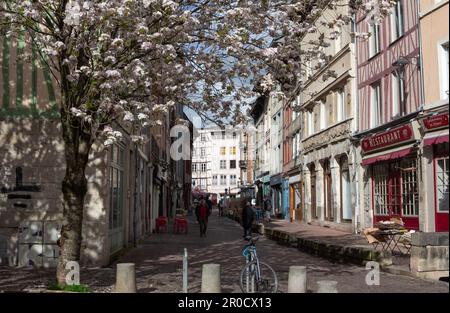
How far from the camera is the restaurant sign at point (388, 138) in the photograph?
19578 mm

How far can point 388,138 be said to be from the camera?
2122cm

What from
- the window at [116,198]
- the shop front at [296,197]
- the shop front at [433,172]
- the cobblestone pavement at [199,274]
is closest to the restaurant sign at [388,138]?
the shop front at [433,172]

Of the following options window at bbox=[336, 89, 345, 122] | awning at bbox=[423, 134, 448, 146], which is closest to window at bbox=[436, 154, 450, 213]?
awning at bbox=[423, 134, 448, 146]

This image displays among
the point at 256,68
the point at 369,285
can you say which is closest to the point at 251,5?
the point at 256,68

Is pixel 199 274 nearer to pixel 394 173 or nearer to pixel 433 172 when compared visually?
pixel 433 172

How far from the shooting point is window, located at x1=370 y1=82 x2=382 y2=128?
76.7 feet

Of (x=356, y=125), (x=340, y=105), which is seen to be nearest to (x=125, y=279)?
(x=356, y=125)

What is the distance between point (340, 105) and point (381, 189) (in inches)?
252

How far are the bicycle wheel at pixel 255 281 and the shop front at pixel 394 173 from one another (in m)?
11.1

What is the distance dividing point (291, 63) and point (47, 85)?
6.90 metres

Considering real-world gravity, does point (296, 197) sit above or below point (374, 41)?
below

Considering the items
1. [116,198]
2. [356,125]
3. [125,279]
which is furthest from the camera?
[356,125]

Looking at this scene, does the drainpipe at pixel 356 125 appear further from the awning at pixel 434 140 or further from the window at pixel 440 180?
the awning at pixel 434 140

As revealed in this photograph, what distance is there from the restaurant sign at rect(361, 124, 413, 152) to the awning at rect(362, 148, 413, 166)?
0.35 metres
